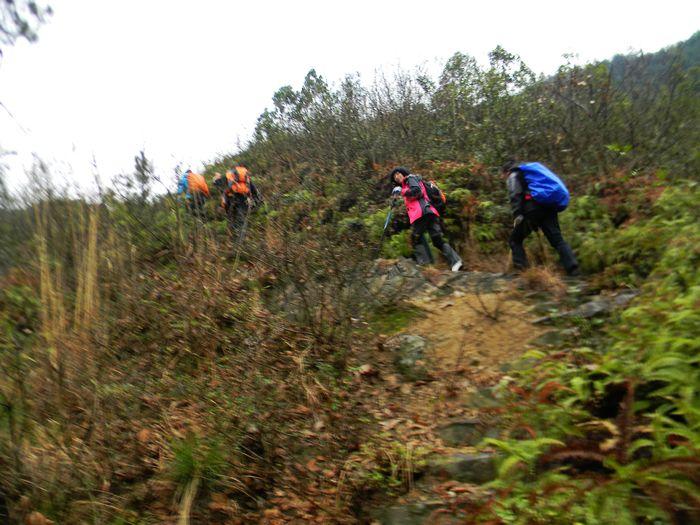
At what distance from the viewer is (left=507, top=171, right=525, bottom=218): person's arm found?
668 centimetres

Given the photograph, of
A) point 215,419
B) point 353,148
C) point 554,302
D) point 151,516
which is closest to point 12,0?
point 215,419

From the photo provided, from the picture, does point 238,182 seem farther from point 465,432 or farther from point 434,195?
point 465,432

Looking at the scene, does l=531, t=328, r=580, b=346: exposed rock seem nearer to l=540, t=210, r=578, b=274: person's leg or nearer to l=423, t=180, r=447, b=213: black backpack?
l=540, t=210, r=578, b=274: person's leg

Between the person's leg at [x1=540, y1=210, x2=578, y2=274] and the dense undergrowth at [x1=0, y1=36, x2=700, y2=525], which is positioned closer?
the dense undergrowth at [x1=0, y1=36, x2=700, y2=525]

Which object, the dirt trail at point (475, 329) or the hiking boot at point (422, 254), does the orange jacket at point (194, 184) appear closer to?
the dirt trail at point (475, 329)

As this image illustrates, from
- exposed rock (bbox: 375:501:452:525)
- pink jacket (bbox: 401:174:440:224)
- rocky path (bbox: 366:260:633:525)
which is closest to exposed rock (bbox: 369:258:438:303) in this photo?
rocky path (bbox: 366:260:633:525)

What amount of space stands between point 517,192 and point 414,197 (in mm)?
1592

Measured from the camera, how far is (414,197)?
7660mm

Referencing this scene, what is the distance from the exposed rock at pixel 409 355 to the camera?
517cm

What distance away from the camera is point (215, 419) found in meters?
3.80

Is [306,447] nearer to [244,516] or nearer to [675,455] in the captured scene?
[244,516]

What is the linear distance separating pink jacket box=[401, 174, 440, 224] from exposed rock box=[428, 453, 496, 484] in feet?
14.9

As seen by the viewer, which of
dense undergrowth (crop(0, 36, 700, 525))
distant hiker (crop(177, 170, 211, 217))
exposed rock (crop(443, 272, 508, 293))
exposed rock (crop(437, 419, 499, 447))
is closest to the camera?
dense undergrowth (crop(0, 36, 700, 525))

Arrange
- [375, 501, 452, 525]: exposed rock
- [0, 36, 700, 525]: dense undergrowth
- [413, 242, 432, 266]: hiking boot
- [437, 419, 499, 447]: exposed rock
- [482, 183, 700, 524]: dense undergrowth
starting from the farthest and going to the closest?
[413, 242, 432, 266]: hiking boot → [437, 419, 499, 447]: exposed rock → [375, 501, 452, 525]: exposed rock → [0, 36, 700, 525]: dense undergrowth → [482, 183, 700, 524]: dense undergrowth
